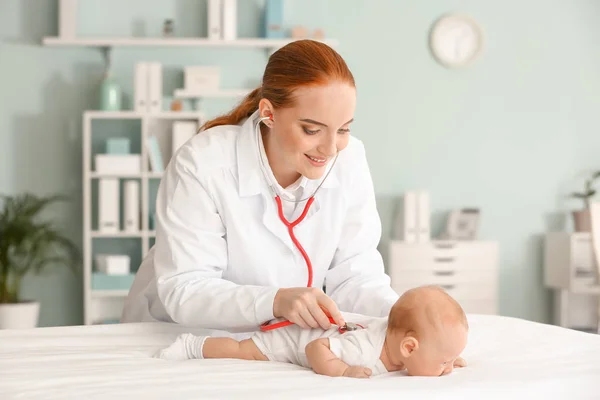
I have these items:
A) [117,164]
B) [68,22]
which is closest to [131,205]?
[117,164]

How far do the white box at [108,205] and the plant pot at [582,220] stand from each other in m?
2.91

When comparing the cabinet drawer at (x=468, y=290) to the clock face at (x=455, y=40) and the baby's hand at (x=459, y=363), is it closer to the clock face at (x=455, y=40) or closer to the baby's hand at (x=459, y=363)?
the clock face at (x=455, y=40)

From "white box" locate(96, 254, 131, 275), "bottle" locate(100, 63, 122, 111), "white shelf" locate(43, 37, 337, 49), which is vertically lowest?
"white box" locate(96, 254, 131, 275)

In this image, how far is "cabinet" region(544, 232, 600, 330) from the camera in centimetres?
513

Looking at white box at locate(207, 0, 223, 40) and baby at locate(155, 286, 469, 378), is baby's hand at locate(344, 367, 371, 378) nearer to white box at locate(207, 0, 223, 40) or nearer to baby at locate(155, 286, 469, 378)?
baby at locate(155, 286, 469, 378)

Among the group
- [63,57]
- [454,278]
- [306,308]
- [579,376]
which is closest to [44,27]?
[63,57]

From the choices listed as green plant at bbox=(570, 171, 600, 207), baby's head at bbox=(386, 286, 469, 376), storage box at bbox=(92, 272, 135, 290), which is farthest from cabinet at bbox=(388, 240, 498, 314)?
baby's head at bbox=(386, 286, 469, 376)

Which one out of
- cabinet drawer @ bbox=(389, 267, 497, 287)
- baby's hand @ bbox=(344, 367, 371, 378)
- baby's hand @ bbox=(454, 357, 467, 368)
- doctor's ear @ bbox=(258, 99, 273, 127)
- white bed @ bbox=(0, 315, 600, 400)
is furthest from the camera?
cabinet drawer @ bbox=(389, 267, 497, 287)

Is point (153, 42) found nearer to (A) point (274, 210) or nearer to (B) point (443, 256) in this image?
(B) point (443, 256)

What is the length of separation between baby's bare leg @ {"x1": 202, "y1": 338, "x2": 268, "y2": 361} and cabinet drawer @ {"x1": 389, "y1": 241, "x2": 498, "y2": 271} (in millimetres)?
3458

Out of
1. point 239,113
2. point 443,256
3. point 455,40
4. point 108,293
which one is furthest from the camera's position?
point 455,40

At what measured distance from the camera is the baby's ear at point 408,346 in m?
1.47

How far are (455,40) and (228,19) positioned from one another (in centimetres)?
152

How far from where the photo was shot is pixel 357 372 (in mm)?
1459
